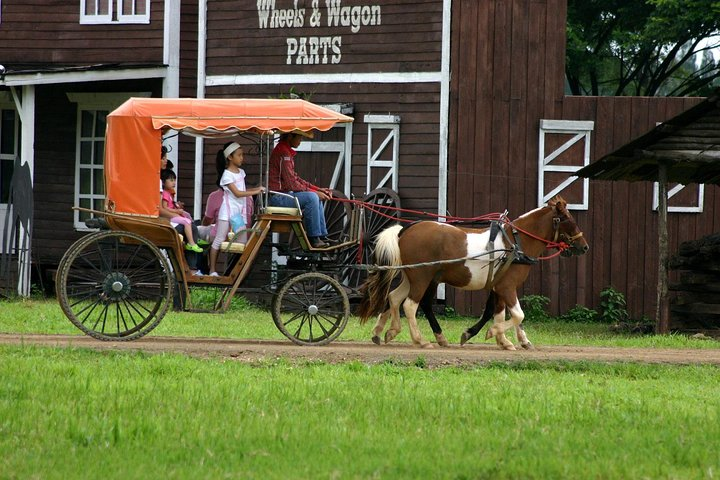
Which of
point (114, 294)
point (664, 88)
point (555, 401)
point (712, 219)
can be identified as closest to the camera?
point (555, 401)

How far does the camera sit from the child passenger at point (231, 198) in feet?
42.3

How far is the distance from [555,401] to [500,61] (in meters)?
11.7

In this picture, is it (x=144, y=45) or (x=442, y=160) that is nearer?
(x=442, y=160)

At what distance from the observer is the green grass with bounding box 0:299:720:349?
15.1 m

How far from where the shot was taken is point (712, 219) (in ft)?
66.5

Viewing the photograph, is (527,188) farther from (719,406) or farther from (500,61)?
(719,406)

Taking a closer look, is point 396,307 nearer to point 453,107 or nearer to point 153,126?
point 153,126

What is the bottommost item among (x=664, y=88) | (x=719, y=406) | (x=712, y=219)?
(x=719, y=406)

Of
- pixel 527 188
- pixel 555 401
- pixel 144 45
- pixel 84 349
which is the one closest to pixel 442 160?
pixel 527 188

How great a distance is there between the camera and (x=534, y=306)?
2039 cm

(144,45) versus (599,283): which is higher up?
(144,45)

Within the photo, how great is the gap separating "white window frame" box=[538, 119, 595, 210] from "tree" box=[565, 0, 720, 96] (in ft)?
35.5

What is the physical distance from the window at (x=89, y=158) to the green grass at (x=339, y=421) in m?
12.7

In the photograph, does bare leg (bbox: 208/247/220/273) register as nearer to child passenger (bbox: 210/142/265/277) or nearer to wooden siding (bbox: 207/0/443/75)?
child passenger (bbox: 210/142/265/277)
